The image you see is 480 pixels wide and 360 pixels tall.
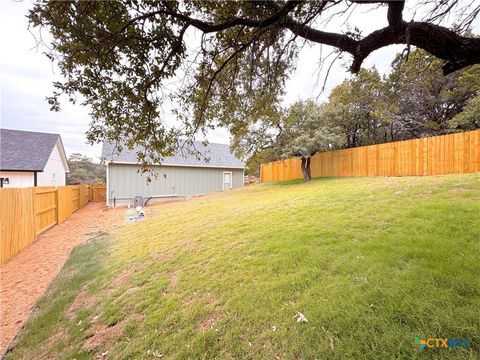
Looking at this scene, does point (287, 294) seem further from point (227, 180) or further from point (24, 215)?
point (227, 180)

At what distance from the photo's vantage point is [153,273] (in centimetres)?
401

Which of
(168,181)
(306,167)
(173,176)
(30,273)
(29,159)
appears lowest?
(30,273)

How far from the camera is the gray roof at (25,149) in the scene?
1283 centimetres

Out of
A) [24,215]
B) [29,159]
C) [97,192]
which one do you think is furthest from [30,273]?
[97,192]

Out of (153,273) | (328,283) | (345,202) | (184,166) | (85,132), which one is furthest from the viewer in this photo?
(184,166)

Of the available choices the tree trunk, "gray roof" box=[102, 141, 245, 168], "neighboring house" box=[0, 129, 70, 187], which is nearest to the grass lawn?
the tree trunk

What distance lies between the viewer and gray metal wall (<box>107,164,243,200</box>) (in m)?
15.0

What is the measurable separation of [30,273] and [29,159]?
1215cm

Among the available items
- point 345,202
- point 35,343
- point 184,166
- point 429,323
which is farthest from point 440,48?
point 184,166

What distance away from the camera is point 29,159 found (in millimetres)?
13602

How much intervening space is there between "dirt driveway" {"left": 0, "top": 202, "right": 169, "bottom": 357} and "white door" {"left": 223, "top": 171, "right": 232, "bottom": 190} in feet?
38.0

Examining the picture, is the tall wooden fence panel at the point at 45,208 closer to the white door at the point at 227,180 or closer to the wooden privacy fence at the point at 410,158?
the white door at the point at 227,180

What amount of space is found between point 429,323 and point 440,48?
2.71 meters

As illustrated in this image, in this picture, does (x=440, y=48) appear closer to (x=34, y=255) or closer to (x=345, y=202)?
(x=345, y=202)
